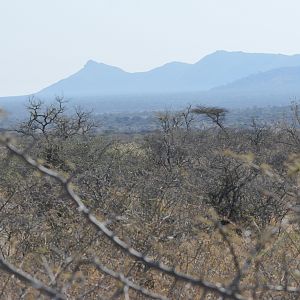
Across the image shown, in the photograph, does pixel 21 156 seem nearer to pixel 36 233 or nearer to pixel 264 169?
pixel 264 169

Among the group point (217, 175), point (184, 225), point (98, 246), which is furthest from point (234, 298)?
point (217, 175)

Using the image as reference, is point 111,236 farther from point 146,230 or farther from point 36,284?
point 146,230

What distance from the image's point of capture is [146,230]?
18.5 feet

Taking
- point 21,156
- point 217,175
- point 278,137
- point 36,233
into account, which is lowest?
point 278,137

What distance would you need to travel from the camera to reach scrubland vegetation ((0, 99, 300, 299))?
4.46 ft

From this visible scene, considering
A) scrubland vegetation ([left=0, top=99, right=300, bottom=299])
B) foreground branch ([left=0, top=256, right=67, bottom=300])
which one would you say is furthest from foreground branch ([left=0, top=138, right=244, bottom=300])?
foreground branch ([left=0, top=256, right=67, bottom=300])

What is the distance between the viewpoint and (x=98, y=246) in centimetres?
535

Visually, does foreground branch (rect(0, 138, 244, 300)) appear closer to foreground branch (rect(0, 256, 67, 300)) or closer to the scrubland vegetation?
the scrubland vegetation

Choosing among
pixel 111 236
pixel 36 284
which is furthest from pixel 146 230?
pixel 36 284

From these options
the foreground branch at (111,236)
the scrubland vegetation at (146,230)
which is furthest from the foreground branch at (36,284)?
the foreground branch at (111,236)

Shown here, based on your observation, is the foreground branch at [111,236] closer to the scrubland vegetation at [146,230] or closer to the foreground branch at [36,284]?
the scrubland vegetation at [146,230]

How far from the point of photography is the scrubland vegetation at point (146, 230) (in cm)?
136

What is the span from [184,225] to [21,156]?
550cm

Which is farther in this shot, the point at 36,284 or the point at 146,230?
the point at 146,230
